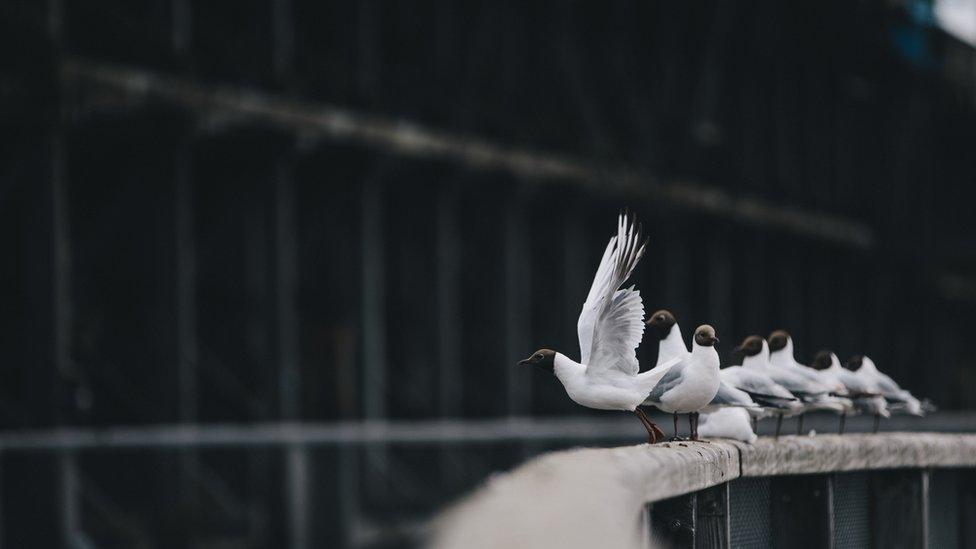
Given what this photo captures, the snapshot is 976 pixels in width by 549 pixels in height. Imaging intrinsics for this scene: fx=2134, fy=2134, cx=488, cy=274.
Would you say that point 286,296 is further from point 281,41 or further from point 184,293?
point 281,41

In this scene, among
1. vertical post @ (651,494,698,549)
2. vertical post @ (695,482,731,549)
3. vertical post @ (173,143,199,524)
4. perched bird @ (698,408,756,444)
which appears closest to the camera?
vertical post @ (651,494,698,549)

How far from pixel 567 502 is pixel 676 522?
244 cm

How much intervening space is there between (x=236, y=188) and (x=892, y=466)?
18.6m

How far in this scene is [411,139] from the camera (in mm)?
29000

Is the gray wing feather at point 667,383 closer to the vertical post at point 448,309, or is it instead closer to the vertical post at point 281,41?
the vertical post at point 281,41

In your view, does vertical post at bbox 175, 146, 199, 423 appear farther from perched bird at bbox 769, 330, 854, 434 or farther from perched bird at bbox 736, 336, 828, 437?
perched bird at bbox 736, 336, 828, 437

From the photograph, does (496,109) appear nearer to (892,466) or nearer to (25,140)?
(25,140)

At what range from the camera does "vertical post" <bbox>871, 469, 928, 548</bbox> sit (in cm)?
929

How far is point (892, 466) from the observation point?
9.19 m

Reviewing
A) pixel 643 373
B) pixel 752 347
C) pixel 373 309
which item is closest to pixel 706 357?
pixel 643 373

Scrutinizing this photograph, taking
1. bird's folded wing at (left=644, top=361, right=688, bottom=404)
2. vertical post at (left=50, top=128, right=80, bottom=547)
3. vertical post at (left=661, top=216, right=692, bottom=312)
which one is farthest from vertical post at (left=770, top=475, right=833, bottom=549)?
vertical post at (left=661, top=216, right=692, bottom=312)

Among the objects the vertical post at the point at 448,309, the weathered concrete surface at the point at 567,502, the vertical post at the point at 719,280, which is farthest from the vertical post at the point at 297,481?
the vertical post at the point at 719,280

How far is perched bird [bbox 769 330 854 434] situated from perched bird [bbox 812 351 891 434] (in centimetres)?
5

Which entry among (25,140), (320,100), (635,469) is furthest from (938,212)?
(635,469)
